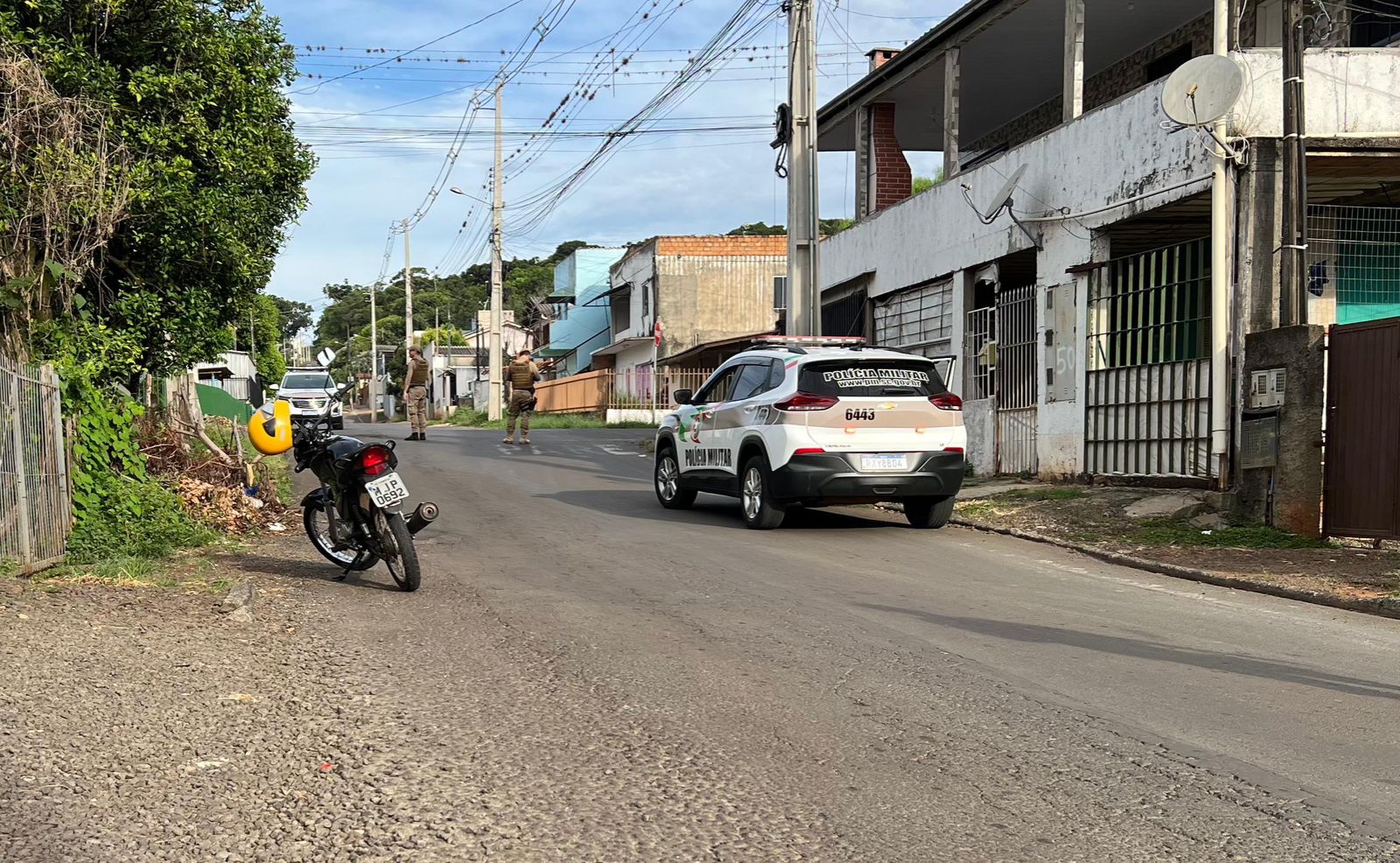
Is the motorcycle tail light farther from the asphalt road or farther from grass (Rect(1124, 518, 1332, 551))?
grass (Rect(1124, 518, 1332, 551))

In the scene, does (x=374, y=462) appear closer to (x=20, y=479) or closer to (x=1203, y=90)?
(x=20, y=479)

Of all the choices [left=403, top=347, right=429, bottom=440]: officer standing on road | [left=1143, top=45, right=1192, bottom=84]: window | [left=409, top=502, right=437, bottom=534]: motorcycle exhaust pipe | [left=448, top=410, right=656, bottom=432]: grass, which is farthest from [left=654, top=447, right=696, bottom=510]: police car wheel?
[left=448, top=410, right=656, bottom=432]: grass

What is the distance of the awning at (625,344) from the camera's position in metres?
46.9

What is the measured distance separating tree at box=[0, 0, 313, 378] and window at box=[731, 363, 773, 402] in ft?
16.1

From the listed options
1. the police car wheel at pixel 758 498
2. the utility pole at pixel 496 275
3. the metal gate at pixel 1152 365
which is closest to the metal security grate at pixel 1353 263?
the metal gate at pixel 1152 365

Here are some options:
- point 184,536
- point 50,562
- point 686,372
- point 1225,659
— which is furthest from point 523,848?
point 686,372

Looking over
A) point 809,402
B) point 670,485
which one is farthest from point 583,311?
point 809,402

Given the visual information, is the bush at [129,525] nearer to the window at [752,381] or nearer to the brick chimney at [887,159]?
the window at [752,381]

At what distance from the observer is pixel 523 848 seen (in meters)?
3.68

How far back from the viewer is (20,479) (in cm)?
824

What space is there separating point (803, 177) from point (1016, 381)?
4240 millimetres

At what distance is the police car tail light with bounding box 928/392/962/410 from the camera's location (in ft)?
39.4

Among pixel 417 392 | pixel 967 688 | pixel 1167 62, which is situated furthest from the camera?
pixel 417 392

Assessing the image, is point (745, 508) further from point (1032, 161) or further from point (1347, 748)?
point (1347, 748)
